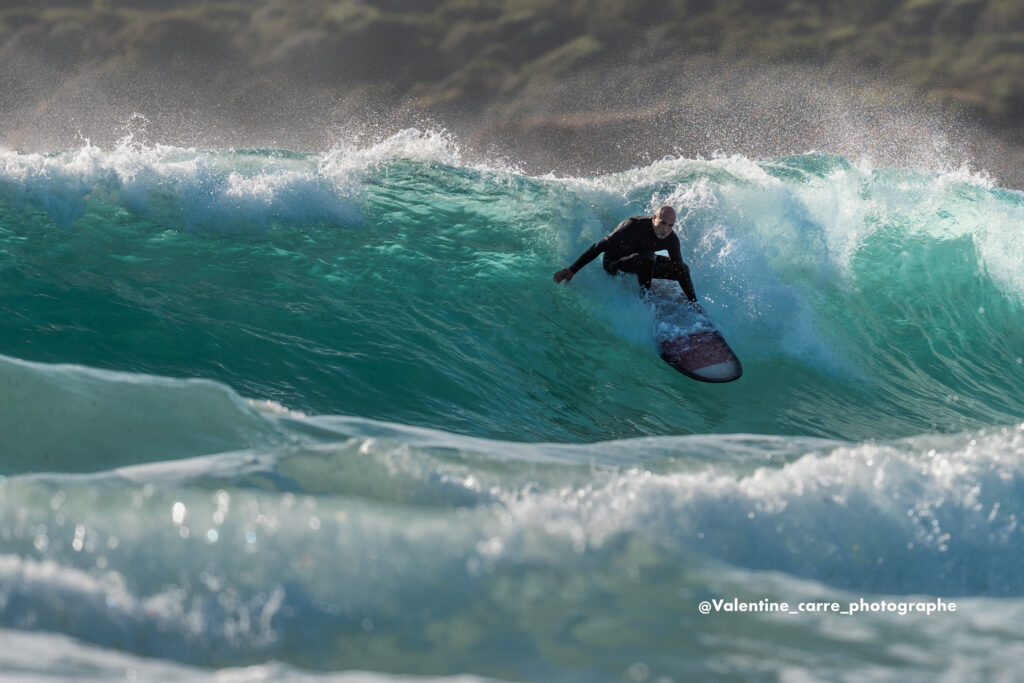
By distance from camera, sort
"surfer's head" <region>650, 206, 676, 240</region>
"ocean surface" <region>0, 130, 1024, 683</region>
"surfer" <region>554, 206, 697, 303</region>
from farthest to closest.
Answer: "surfer" <region>554, 206, 697, 303</region>, "surfer's head" <region>650, 206, 676, 240</region>, "ocean surface" <region>0, 130, 1024, 683</region>

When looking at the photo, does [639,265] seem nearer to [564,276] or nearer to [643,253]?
[643,253]

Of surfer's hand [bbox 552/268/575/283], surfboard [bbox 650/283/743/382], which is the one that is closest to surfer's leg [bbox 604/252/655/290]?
surfboard [bbox 650/283/743/382]

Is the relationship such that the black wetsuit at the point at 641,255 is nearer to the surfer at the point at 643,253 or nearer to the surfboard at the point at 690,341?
the surfer at the point at 643,253

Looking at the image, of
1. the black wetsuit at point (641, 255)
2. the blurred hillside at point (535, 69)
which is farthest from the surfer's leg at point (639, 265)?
the blurred hillside at point (535, 69)

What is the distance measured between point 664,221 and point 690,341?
37.9 inches

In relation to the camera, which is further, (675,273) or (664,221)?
(675,273)

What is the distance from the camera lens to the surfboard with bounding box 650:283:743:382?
22.5 ft

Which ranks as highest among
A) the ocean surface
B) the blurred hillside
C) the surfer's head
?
the blurred hillside

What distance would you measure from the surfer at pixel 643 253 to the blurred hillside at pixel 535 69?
59.3ft

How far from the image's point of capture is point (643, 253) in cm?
723

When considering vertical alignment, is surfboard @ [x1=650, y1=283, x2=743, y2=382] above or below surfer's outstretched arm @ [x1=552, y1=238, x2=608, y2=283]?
below

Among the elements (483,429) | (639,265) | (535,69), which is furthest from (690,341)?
(535,69)

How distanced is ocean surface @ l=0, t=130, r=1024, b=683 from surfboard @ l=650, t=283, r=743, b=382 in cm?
13

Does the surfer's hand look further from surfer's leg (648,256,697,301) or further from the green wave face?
surfer's leg (648,256,697,301)
